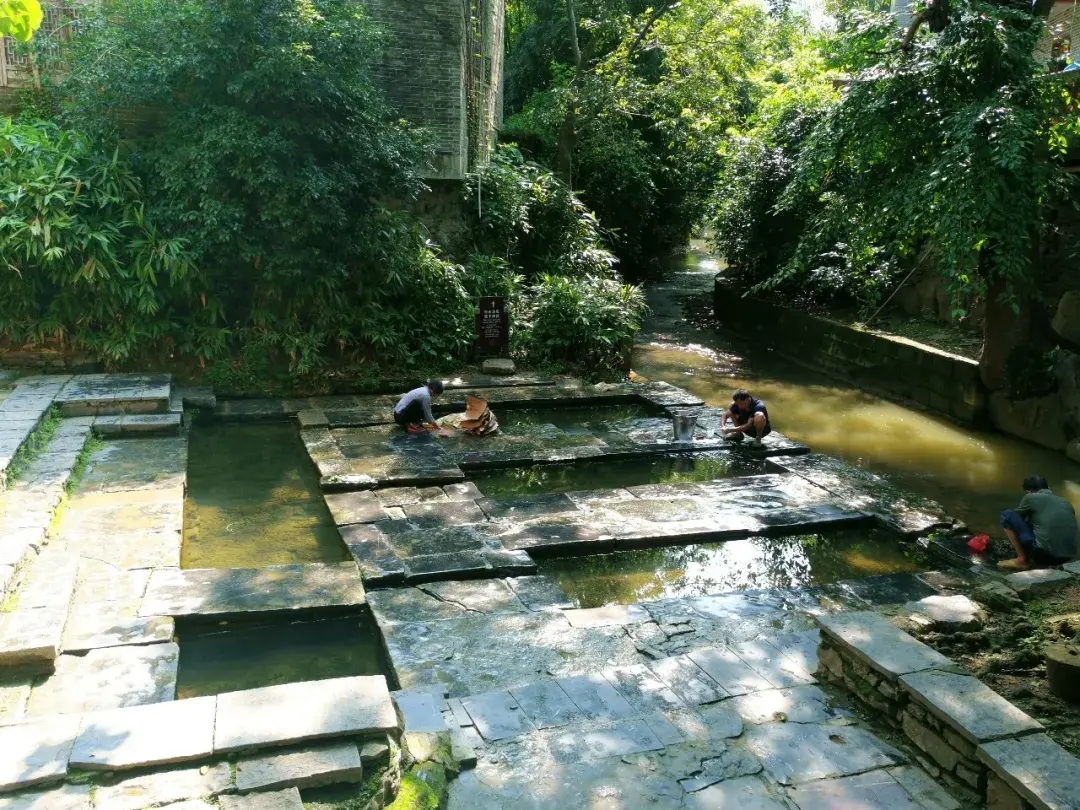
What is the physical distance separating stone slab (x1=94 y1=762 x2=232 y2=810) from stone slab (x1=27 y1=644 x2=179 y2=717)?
124 cm

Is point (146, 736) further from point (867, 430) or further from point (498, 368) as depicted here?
point (867, 430)

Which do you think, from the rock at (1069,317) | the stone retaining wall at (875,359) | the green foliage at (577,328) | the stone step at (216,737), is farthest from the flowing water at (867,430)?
the stone step at (216,737)

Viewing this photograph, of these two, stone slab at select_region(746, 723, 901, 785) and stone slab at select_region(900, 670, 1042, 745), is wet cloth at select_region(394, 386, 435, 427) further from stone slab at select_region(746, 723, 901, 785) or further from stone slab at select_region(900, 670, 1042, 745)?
stone slab at select_region(900, 670, 1042, 745)

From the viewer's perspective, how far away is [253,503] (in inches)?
324

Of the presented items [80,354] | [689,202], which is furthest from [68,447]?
[689,202]

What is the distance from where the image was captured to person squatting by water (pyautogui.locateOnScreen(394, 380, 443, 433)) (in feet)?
33.0

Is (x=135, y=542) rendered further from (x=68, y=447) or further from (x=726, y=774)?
(x=726, y=774)

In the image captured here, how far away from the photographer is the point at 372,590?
6352 millimetres

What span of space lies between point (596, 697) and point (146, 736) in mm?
2257

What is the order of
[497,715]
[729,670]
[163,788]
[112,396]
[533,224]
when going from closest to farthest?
[163,788], [497,715], [729,670], [112,396], [533,224]

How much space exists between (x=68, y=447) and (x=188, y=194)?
397 centimetres

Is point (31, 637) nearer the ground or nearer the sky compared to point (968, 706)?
nearer the ground

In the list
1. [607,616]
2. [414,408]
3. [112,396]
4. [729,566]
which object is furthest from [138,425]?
[729,566]

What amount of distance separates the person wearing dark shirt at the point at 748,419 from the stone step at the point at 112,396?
6534 mm
